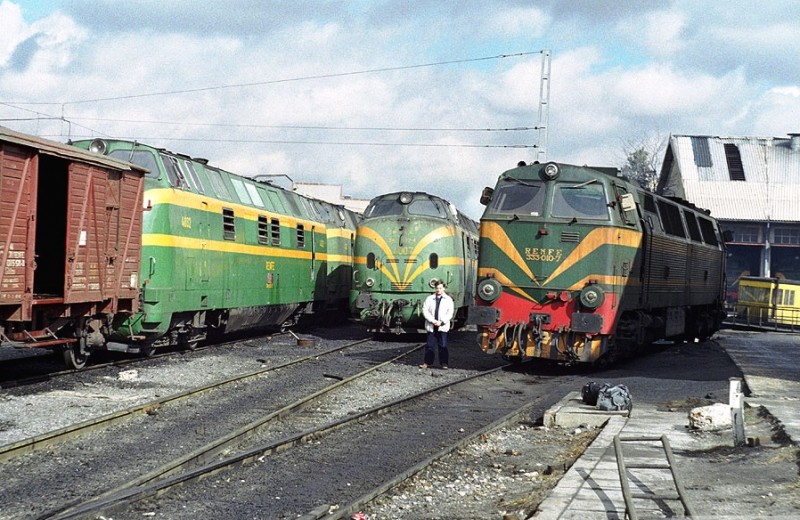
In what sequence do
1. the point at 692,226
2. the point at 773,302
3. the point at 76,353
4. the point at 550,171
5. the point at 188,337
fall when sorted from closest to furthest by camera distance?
1. the point at 76,353
2. the point at 550,171
3. the point at 188,337
4. the point at 692,226
5. the point at 773,302

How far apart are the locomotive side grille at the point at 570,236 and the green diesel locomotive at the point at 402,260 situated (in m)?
5.99

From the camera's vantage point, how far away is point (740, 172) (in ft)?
186

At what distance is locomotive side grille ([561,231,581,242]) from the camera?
16.3m

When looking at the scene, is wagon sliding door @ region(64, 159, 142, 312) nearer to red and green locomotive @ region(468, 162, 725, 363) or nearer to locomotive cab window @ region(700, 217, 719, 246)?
red and green locomotive @ region(468, 162, 725, 363)

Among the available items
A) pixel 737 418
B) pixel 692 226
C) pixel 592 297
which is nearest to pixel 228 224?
pixel 592 297

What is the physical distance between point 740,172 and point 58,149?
2006 inches

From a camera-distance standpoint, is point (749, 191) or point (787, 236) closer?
point (787, 236)

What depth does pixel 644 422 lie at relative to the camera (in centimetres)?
1137

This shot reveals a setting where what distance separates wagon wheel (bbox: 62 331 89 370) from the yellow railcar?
37.1 metres

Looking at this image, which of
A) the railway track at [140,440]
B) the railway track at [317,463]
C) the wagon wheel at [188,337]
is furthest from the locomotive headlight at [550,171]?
the wagon wheel at [188,337]

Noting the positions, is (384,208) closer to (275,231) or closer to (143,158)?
(275,231)

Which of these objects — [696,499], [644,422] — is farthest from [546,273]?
[696,499]

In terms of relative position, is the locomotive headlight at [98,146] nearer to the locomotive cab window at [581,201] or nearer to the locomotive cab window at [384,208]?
the locomotive cab window at [384,208]

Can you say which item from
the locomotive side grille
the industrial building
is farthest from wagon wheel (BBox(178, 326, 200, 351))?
the industrial building
